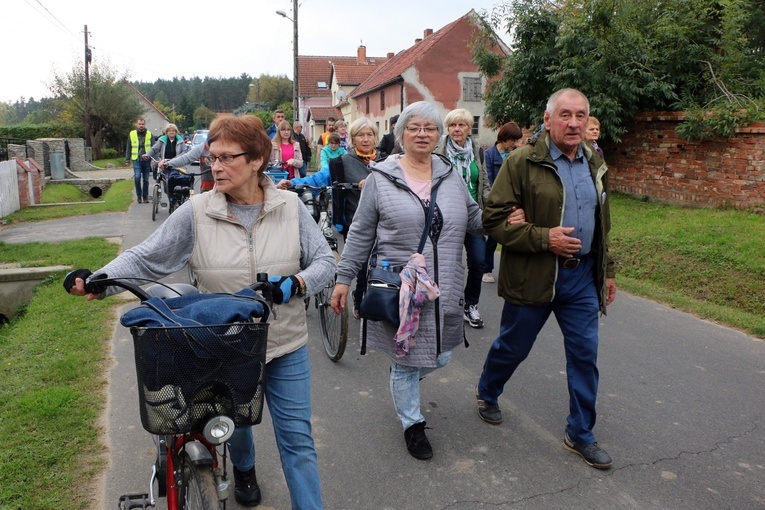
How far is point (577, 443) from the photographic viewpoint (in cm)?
377

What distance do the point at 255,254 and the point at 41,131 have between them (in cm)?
4617

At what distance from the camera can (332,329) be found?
5.42 metres

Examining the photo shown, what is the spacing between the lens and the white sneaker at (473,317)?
6.32 m

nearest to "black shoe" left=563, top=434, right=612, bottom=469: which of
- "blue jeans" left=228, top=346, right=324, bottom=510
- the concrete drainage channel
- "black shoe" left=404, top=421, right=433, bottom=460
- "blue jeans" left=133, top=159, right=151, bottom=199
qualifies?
"black shoe" left=404, top=421, right=433, bottom=460

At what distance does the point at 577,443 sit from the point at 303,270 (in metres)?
2.05

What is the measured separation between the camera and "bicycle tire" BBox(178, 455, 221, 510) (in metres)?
2.28

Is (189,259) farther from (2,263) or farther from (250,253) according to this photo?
(2,263)

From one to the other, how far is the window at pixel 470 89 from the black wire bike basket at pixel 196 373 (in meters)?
39.9

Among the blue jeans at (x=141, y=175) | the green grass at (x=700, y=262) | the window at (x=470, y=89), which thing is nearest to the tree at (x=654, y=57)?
the green grass at (x=700, y=262)

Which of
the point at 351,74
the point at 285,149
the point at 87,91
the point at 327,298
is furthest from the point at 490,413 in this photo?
the point at 351,74

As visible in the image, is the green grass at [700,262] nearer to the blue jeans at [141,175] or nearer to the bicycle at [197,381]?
the bicycle at [197,381]

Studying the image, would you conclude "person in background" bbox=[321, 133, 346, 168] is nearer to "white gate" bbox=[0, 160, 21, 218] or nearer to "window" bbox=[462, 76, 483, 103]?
"white gate" bbox=[0, 160, 21, 218]

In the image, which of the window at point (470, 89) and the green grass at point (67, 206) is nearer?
the green grass at point (67, 206)

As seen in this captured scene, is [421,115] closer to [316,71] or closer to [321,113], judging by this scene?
[321,113]
